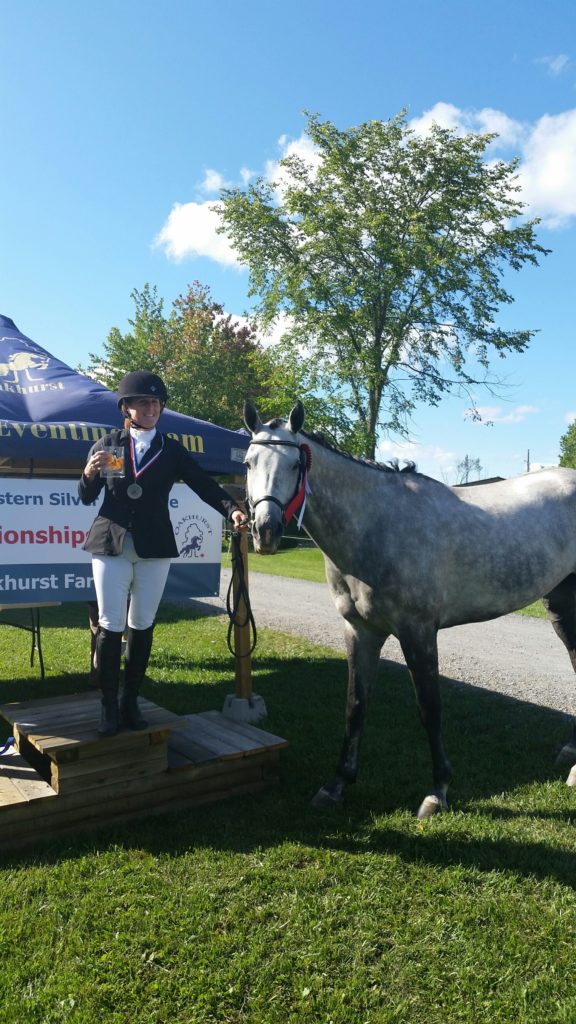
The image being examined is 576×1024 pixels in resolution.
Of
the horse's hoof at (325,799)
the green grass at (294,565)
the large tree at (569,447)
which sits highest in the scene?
the large tree at (569,447)

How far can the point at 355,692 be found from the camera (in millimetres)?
4672

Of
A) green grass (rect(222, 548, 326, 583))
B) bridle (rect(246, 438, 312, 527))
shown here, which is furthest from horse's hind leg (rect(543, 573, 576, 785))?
green grass (rect(222, 548, 326, 583))

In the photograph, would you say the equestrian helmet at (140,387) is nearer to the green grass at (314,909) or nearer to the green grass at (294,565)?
the green grass at (314,909)

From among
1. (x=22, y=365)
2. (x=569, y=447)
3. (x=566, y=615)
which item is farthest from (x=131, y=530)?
(x=569, y=447)

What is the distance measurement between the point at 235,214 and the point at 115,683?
2758 centimetres

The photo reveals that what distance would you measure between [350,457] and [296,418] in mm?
711

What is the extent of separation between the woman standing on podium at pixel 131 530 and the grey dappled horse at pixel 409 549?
0.58 meters

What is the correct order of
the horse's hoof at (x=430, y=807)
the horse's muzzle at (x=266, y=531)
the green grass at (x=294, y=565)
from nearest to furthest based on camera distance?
the horse's muzzle at (x=266, y=531) < the horse's hoof at (x=430, y=807) < the green grass at (x=294, y=565)

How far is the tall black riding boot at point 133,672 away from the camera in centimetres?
417

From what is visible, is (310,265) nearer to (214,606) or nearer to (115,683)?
(214,606)

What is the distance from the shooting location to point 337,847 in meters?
3.95

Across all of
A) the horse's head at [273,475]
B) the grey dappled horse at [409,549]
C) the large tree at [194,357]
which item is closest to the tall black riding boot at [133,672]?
the horse's head at [273,475]

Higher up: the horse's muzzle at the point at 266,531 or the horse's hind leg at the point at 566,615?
the horse's muzzle at the point at 266,531

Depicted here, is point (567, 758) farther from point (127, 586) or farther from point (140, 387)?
point (140, 387)
